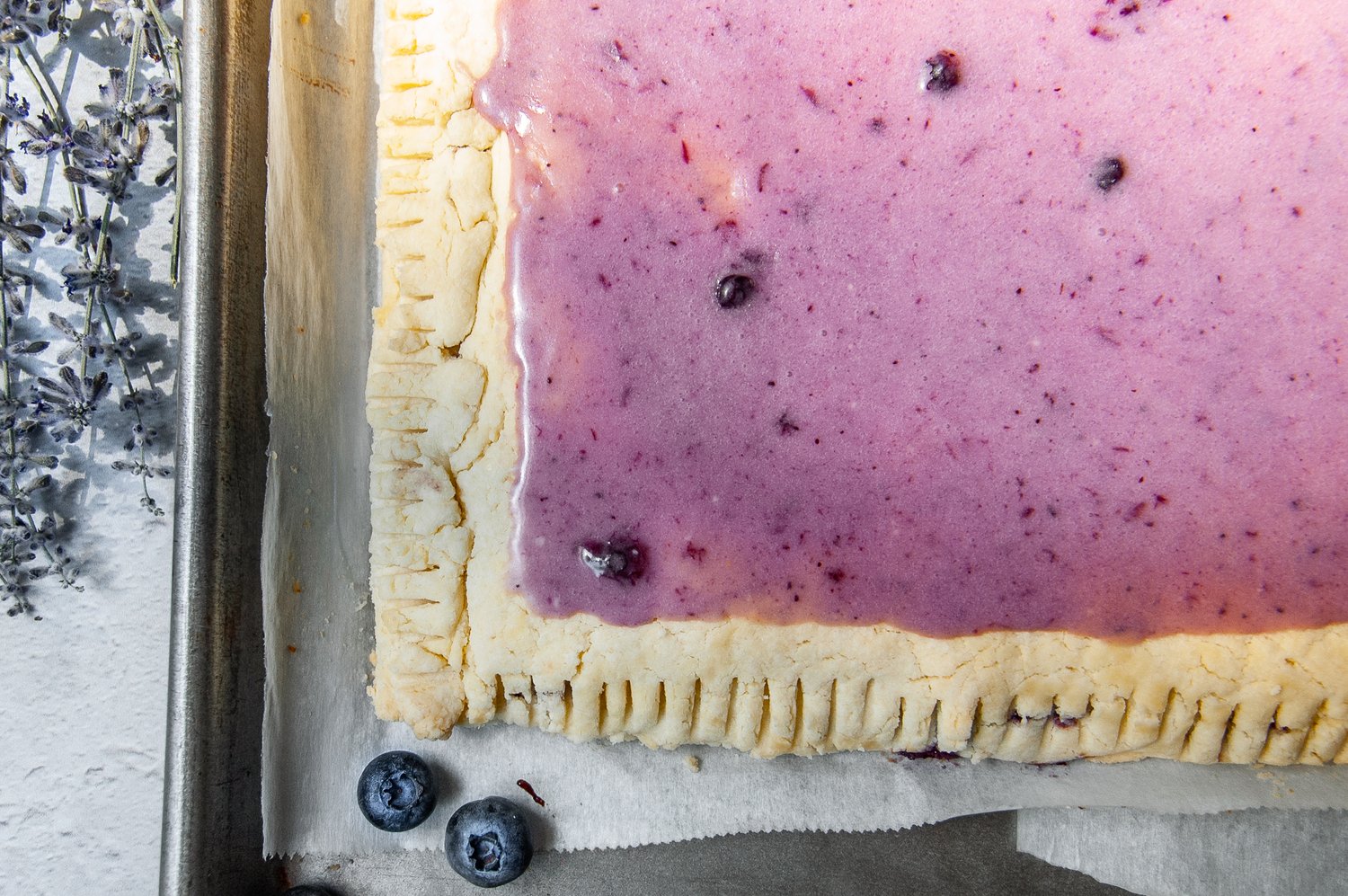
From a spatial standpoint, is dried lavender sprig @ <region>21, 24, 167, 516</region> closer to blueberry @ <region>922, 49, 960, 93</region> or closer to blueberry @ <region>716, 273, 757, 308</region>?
blueberry @ <region>716, 273, 757, 308</region>

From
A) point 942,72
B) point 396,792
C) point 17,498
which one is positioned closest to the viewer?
point 942,72

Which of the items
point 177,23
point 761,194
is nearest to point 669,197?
point 761,194

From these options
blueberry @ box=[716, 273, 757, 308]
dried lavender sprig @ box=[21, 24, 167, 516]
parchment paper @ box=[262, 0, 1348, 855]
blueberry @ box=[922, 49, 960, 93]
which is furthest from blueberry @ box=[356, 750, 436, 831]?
blueberry @ box=[922, 49, 960, 93]

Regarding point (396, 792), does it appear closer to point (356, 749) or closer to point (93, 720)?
point (356, 749)

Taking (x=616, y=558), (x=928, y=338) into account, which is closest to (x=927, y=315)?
(x=928, y=338)

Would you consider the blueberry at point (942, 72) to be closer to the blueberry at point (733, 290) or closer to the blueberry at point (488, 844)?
the blueberry at point (733, 290)
